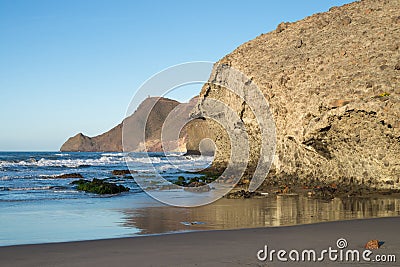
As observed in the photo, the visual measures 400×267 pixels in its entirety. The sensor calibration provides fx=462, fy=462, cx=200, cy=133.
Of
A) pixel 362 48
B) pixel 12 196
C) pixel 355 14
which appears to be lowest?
pixel 12 196

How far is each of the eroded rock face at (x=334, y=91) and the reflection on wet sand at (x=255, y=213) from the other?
2506 millimetres

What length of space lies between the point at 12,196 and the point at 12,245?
39.1ft

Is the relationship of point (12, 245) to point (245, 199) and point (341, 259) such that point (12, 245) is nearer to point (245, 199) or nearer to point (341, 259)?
point (341, 259)

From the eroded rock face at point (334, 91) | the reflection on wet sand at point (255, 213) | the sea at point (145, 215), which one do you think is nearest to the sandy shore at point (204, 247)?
the sea at point (145, 215)

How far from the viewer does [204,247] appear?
7.80m

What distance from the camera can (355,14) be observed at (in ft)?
74.1

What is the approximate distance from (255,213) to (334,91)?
7.43 m

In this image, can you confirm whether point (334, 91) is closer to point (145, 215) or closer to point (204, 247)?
point (145, 215)

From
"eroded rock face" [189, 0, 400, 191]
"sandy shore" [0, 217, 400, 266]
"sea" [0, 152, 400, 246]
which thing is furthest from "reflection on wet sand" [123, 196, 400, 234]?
"eroded rock face" [189, 0, 400, 191]

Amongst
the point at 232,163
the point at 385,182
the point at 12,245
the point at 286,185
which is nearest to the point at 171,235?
the point at 12,245

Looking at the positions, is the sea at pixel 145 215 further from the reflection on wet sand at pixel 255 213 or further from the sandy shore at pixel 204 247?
the sandy shore at pixel 204 247

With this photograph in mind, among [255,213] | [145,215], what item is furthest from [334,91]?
[145,215]

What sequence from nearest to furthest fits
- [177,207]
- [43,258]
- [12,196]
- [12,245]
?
1. [43,258]
2. [12,245]
3. [177,207]
4. [12,196]

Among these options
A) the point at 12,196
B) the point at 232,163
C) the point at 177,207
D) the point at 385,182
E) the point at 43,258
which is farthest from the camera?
the point at 232,163
